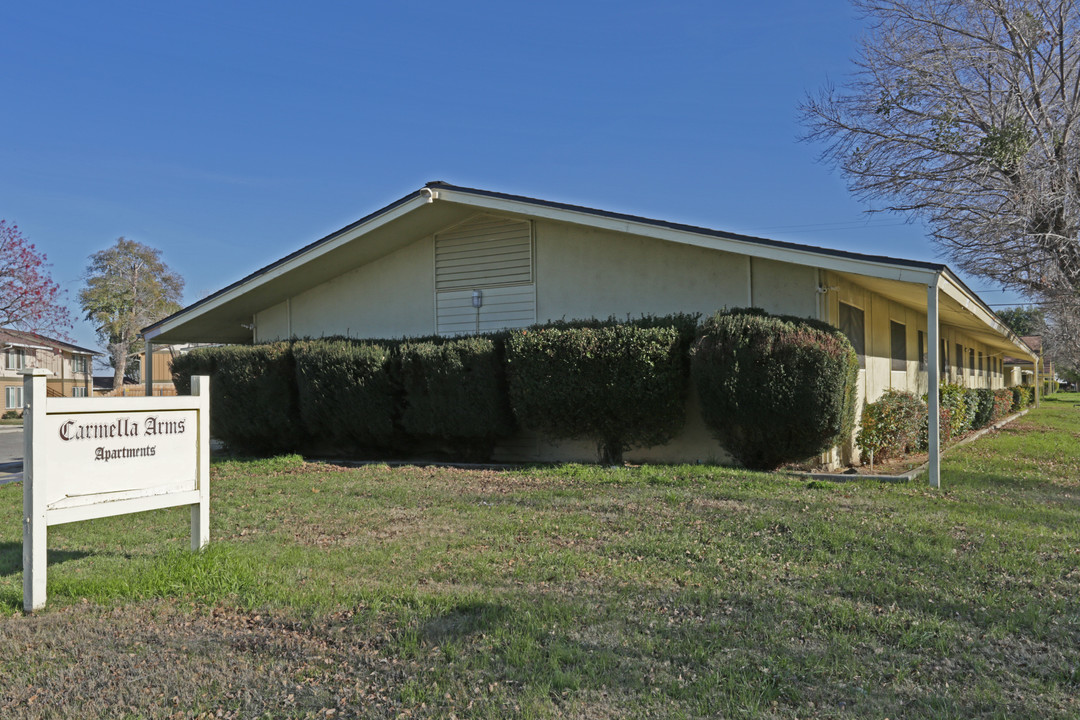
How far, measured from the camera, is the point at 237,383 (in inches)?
524

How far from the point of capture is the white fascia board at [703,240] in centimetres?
939

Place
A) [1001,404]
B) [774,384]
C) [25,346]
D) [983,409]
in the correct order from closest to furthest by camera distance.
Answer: [774,384], [983,409], [1001,404], [25,346]

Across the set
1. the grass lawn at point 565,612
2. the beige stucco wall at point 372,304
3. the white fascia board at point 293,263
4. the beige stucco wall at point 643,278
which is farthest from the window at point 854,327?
the beige stucco wall at point 372,304

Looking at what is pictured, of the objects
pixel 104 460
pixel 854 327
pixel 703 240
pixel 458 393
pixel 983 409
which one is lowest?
pixel 983 409

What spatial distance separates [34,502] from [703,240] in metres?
8.60

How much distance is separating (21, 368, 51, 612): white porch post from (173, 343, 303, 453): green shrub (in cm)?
829

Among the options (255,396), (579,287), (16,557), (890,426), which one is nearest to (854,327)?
(890,426)

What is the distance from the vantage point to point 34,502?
192 inches

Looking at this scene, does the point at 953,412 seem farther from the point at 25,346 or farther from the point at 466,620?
the point at 25,346

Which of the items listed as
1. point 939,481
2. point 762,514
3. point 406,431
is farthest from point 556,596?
point 406,431

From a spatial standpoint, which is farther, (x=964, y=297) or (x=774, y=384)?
(x=964, y=297)

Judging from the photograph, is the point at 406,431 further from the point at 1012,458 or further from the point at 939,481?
the point at 1012,458

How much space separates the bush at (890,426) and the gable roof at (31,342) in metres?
33.6

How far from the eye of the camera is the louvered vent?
1323 centimetres
